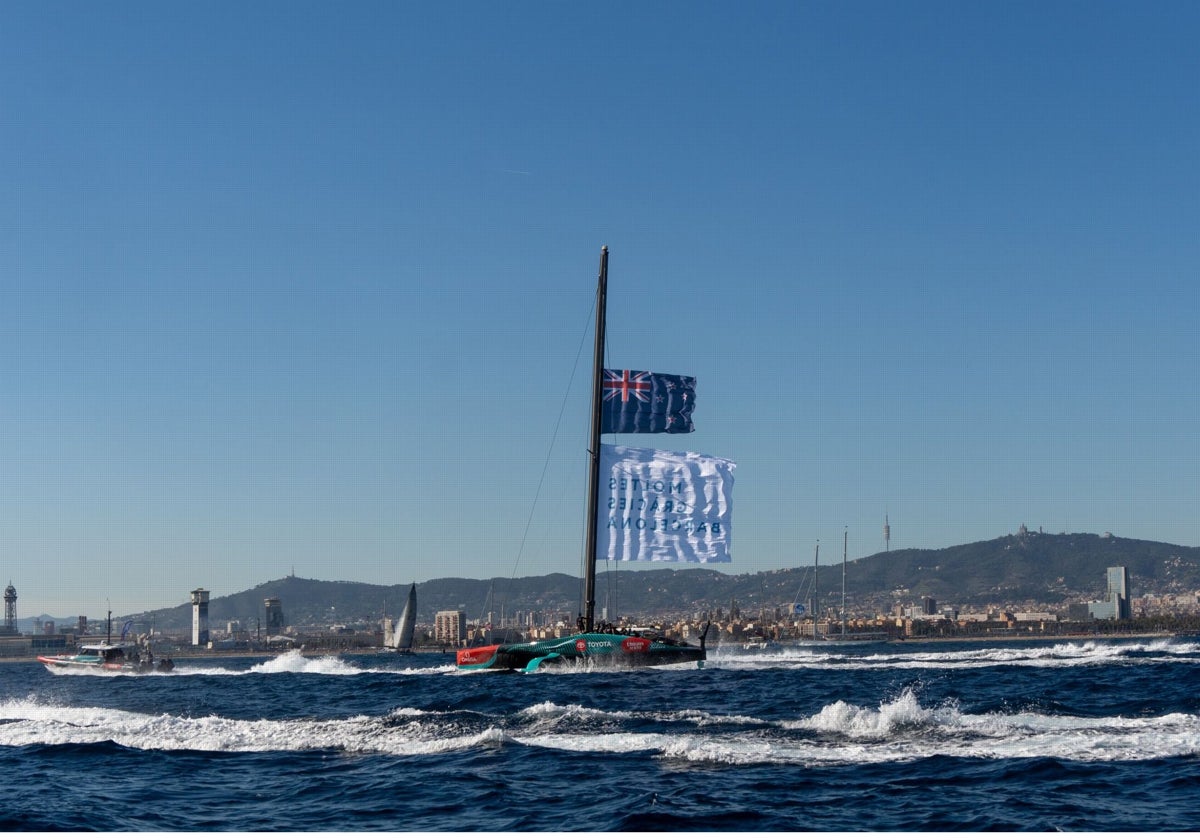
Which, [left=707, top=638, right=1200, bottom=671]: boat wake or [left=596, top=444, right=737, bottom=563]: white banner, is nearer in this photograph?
[left=596, top=444, right=737, bottom=563]: white banner

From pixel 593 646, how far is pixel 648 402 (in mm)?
12449

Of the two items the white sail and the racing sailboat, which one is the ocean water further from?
the white sail

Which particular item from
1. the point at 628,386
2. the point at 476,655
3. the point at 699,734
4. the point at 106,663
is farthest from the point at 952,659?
the point at 106,663

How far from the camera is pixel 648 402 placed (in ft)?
200

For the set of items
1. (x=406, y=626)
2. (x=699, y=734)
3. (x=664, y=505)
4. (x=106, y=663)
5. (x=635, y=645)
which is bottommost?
(x=406, y=626)

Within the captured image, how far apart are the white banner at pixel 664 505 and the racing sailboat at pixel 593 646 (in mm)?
984

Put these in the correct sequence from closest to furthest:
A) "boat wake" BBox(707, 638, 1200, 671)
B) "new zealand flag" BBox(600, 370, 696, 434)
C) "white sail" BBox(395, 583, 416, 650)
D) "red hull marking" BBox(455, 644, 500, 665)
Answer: "red hull marking" BBox(455, 644, 500, 665) → "new zealand flag" BBox(600, 370, 696, 434) → "boat wake" BBox(707, 638, 1200, 671) → "white sail" BBox(395, 583, 416, 650)

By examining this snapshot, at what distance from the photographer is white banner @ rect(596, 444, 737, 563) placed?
5881 centimetres

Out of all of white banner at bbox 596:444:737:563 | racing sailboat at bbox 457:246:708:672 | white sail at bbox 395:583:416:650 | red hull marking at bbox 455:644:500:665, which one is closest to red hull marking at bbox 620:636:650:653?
racing sailboat at bbox 457:246:708:672

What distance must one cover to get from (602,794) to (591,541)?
137 feet

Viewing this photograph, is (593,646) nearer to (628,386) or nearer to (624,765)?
(628,386)

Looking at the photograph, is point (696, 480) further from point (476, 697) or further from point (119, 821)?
point (119, 821)

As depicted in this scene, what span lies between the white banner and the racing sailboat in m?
0.98

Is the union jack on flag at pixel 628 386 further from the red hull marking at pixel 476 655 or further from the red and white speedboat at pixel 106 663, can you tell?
the red and white speedboat at pixel 106 663
